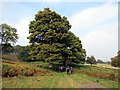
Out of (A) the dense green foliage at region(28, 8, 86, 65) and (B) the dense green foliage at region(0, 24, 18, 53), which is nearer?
(A) the dense green foliage at region(28, 8, 86, 65)

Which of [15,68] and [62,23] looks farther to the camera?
[62,23]

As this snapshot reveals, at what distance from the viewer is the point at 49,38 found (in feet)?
173

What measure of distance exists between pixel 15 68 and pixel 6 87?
35.3ft

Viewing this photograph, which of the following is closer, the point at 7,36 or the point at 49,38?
the point at 49,38

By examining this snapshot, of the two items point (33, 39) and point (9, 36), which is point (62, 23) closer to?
point (33, 39)

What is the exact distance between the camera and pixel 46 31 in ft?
178

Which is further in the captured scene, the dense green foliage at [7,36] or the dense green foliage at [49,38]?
the dense green foliage at [7,36]

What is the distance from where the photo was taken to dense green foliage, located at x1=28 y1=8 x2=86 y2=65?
51.1m

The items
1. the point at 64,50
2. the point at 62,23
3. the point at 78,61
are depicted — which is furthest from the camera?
the point at 78,61

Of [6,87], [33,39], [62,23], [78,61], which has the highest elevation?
[62,23]

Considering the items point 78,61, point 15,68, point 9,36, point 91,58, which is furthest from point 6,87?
point 91,58

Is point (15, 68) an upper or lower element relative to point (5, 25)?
lower

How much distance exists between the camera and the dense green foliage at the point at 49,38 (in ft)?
168

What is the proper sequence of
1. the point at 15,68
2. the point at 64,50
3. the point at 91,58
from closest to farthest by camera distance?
the point at 15,68 → the point at 64,50 → the point at 91,58
